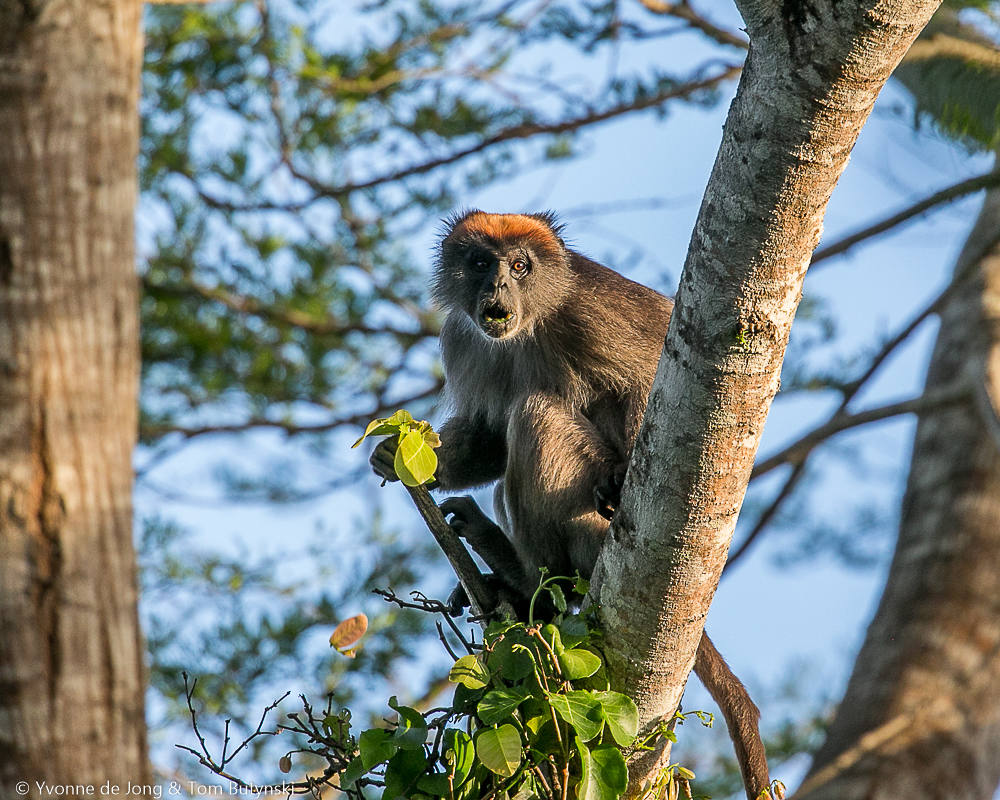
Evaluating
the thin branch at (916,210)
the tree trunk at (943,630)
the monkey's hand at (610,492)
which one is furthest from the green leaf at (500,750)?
the tree trunk at (943,630)

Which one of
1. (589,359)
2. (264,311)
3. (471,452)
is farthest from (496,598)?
(264,311)

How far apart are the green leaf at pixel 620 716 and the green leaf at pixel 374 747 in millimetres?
522

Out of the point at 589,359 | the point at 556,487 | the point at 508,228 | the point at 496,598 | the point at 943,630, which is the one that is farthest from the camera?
the point at 943,630

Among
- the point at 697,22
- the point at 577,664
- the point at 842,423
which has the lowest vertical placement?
the point at 577,664

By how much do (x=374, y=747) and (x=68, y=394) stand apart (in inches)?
73.7

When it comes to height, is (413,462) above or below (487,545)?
below

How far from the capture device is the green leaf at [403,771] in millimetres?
2527

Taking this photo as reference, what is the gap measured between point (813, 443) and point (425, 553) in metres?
2.85

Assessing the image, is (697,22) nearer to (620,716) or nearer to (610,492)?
(610,492)

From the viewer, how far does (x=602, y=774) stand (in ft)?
7.80

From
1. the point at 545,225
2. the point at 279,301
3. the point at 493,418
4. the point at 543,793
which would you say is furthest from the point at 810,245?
Result: the point at 279,301

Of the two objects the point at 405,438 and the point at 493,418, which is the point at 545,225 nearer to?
the point at 493,418

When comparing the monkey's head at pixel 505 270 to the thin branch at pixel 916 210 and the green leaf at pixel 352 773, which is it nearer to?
the thin branch at pixel 916 210

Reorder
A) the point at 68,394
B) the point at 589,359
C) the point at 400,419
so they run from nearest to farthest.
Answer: the point at 400,419
the point at 68,394
the point at 589,359
